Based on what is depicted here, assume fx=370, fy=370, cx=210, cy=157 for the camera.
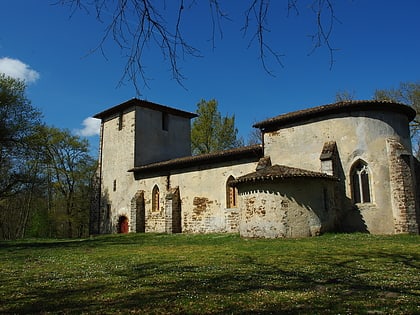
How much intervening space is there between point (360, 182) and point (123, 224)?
1742 centimetres

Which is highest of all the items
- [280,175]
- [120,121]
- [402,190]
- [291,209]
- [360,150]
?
[120,121]

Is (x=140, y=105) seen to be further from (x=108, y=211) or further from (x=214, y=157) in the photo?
(x=214, y=157)

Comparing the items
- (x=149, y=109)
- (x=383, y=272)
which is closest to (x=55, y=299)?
(x=383, y=272)

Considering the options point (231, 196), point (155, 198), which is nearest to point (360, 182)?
point (231, 196)

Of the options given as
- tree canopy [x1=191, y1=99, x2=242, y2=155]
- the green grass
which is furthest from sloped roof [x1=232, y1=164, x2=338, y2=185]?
tree canopy [x1=191, y1=99, x2=242, y2=155]

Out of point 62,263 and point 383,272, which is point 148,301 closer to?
point 383,272

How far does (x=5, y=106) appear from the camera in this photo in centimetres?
2216

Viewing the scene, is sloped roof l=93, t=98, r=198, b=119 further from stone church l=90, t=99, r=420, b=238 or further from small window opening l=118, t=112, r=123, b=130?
stone church l=90, t=99, r=420, b=238

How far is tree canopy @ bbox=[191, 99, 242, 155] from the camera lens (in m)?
37.9

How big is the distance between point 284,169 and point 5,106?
16846 mm

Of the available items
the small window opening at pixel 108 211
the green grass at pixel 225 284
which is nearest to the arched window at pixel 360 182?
the green grass at pixel 225 284

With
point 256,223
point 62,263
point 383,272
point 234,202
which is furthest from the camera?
point 234,202

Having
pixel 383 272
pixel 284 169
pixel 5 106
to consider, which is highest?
pixel 5 106

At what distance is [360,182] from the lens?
58.4 ft
